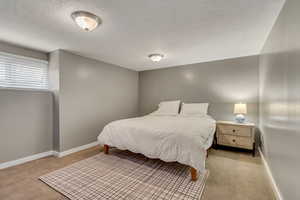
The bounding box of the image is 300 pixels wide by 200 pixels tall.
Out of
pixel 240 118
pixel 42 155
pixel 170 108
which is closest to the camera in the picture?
pixel 42 155

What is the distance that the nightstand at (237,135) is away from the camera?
2.84 meters

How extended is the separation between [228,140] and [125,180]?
7.84ft

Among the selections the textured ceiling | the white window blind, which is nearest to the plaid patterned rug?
the white window blind

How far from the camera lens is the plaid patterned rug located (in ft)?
5.40

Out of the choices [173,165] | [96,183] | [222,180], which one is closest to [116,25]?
[96,183]

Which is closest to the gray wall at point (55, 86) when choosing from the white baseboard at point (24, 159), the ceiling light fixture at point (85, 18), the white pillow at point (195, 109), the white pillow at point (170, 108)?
the white baseboard at point (24, 159)

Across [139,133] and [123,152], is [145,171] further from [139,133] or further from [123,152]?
[123,152]

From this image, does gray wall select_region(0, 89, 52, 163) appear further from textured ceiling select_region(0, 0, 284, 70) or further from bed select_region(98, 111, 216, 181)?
bed select_region(98, 111, 216, 181)

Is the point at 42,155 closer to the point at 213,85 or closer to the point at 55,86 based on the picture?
the point at 55,86

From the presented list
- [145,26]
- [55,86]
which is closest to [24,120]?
[55,86]

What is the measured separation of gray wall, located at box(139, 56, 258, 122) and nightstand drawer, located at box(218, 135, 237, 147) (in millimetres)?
602

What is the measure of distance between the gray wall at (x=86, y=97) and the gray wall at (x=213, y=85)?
1.16m

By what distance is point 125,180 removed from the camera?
76.3 inches

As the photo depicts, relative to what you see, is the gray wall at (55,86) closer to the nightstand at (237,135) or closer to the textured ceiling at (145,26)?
the textured ceiling at (145,26)
